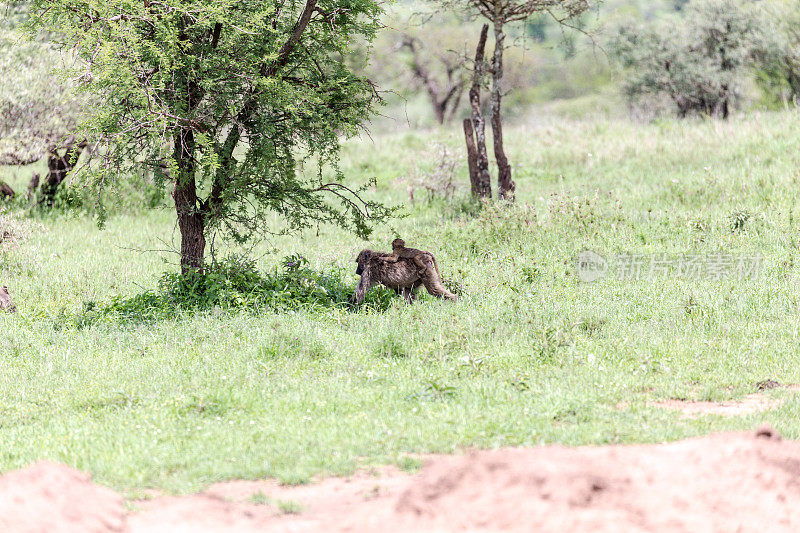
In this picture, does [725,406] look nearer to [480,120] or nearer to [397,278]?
[397,278]

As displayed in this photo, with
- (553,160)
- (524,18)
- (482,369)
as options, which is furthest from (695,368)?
(553,160)

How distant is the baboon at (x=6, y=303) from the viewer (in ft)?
42.1

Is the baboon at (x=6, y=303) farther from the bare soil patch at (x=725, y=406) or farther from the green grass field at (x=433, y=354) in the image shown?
the bare soil patch at (x=725, y=406)

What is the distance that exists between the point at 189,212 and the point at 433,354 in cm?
489

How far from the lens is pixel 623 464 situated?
5.48 meters

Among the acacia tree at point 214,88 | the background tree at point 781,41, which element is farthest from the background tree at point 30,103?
the background tree at point 781,41

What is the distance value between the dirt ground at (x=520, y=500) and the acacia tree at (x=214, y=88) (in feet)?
19.8

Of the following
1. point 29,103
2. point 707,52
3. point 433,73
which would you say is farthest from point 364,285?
point 433,73

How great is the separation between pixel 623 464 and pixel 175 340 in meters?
6.38

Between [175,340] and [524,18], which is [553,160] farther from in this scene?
[175,340]

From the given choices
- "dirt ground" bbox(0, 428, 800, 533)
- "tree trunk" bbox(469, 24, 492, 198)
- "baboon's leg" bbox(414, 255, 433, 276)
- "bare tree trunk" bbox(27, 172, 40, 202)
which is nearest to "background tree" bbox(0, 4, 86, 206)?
"bare tree trunk" bbox(27, 172, 40, 202)

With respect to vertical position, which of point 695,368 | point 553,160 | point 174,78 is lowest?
point 695,368

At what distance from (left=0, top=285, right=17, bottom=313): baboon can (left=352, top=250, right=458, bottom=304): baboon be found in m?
5.36

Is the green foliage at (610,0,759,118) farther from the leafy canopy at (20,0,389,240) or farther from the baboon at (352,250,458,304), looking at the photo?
the baboon at (352,250,458,304)
